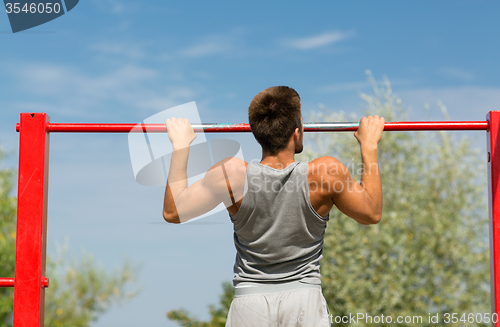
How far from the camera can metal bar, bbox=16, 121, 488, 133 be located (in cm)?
239

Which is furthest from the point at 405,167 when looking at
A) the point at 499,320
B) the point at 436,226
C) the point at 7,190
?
the point at 7,190

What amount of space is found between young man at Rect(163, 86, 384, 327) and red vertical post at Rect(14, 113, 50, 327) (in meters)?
0.87

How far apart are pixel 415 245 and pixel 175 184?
8370 millimetres

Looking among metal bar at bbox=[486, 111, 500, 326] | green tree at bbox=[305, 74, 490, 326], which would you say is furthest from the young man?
green tree at bbox=[305, 74, 490, 326]

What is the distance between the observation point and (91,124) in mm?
2512

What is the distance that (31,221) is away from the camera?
237cm

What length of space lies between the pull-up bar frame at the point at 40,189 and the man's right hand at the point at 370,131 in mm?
144

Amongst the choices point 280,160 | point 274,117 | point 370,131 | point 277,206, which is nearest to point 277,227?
point 277,206

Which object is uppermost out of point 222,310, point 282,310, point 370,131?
point 370,131

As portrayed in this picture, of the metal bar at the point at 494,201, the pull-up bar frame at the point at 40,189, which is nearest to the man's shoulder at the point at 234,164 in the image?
the pull-up bar frame at the point at 40,189

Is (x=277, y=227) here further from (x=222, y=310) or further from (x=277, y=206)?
(x=222, y=310)

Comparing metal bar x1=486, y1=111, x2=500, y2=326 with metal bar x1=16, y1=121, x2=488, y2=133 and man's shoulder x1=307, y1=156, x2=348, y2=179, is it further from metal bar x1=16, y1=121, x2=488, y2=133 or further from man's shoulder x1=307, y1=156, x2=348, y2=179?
man's shoulder x1=307, y1=156, x2=348, y2=179

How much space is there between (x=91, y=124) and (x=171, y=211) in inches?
35.7

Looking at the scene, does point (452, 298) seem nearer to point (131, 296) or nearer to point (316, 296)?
point (316, 296)
